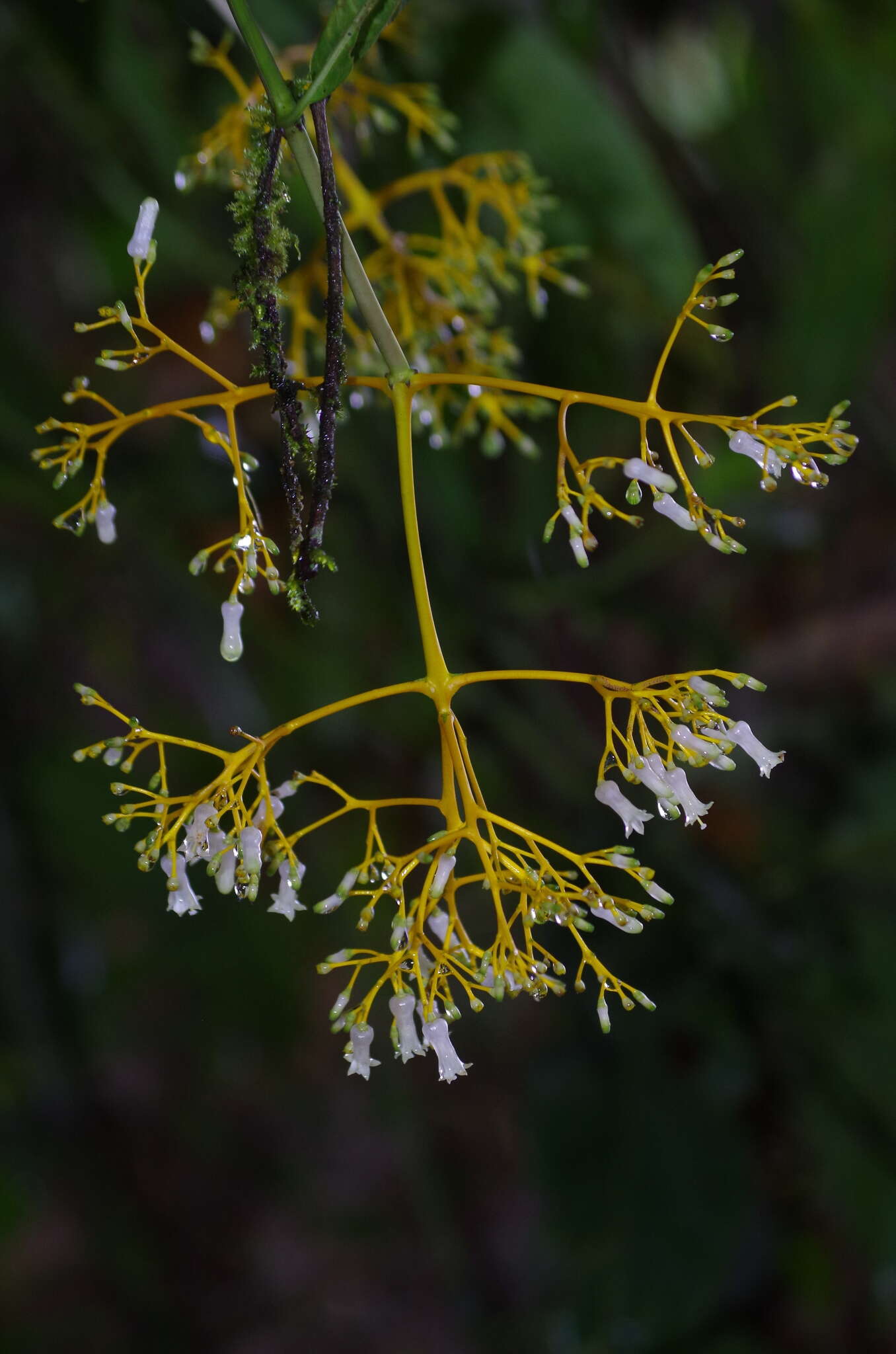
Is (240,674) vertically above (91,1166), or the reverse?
(240,674)

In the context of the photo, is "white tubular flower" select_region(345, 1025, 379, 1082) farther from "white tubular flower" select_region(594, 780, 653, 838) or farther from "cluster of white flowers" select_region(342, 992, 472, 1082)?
"white tubular flower" select_region(594, 780, 653, 838)

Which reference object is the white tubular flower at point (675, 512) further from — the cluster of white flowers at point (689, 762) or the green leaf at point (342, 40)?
the green leaf at point (342, 40)

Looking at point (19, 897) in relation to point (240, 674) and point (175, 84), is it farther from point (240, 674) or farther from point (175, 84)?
point (175, 84)

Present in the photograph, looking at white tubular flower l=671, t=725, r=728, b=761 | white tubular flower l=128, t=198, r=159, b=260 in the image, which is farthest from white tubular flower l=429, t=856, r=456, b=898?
white tubular flower l=128, t=198, r=159, b=260

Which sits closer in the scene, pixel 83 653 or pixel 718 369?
pixel 718 369

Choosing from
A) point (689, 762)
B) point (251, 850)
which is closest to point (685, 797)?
point (689, 762)

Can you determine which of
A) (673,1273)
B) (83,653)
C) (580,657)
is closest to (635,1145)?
(673,1273)
